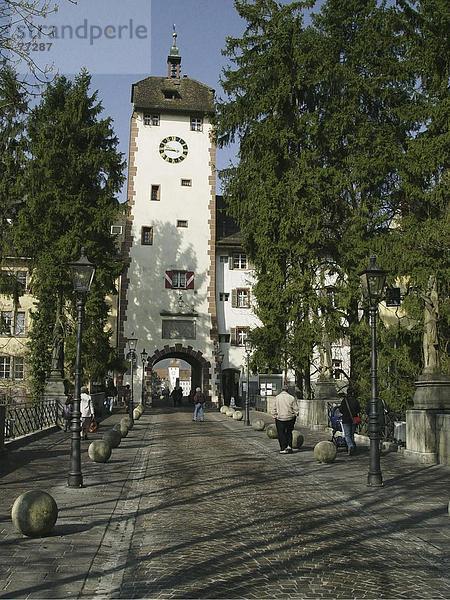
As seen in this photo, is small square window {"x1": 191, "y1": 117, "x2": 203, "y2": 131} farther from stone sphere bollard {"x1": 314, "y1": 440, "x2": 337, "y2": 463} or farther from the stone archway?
stone sphere bollard {"x1": 314, "y1": 440, "x2": 337, "y2": 463}

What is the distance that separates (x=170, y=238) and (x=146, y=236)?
166 centimetres

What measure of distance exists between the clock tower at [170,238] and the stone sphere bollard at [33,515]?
41.2 meters

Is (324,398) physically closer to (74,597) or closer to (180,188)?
(74,597)

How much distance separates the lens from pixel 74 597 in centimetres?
605

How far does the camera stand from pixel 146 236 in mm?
51344

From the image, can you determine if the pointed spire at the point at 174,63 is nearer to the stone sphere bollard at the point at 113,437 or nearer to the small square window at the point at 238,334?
the small square window at the point at 238,334

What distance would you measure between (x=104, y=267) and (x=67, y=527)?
28.6m

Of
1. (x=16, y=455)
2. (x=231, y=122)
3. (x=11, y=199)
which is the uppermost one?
(x=231, y=122)

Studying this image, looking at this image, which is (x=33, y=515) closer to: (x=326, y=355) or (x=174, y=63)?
(x=326, y=355)

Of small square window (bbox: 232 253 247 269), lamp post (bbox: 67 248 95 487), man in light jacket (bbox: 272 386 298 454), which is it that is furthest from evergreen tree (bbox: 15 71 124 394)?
lamp post (bbox: 67 248 95 487)

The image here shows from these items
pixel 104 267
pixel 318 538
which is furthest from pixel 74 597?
pixel 104 267

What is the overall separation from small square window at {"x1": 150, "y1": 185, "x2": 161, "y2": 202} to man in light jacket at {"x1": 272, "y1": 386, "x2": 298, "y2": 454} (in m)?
35.6

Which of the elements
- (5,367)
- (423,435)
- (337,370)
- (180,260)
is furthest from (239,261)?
(423,435)

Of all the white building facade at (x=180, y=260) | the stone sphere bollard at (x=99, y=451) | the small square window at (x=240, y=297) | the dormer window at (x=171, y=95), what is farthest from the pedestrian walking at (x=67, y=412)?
the dormer window at (x=171, y=95)
